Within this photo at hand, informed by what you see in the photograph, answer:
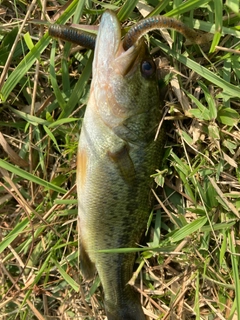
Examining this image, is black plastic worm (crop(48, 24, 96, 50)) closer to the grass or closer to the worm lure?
the worm lure

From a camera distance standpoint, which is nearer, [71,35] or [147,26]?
[147,26]

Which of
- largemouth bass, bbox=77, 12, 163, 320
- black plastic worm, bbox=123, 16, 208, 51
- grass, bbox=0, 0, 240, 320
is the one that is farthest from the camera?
grass, bbox=0, 0, 240, 320

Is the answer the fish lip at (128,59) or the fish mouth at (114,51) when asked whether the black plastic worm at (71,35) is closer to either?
the fish mouth at (114,51)

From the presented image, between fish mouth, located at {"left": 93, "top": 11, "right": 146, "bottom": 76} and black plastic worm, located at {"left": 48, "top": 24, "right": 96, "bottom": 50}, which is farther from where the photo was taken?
black plastic worm, located at {"left": 48, "top": 24, "right": 96, "bottom": 50}

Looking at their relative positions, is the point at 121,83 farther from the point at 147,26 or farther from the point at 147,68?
the point at 147,26

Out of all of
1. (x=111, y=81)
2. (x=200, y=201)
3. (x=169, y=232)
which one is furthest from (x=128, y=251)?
(x=111, y=81)

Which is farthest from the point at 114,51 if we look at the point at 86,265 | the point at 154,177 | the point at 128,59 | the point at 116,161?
the point at 86,265

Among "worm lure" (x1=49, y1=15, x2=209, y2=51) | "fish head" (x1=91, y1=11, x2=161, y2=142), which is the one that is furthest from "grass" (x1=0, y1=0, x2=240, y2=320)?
"fish head" (x1=91, y1=11, x2=161, y2=142)
